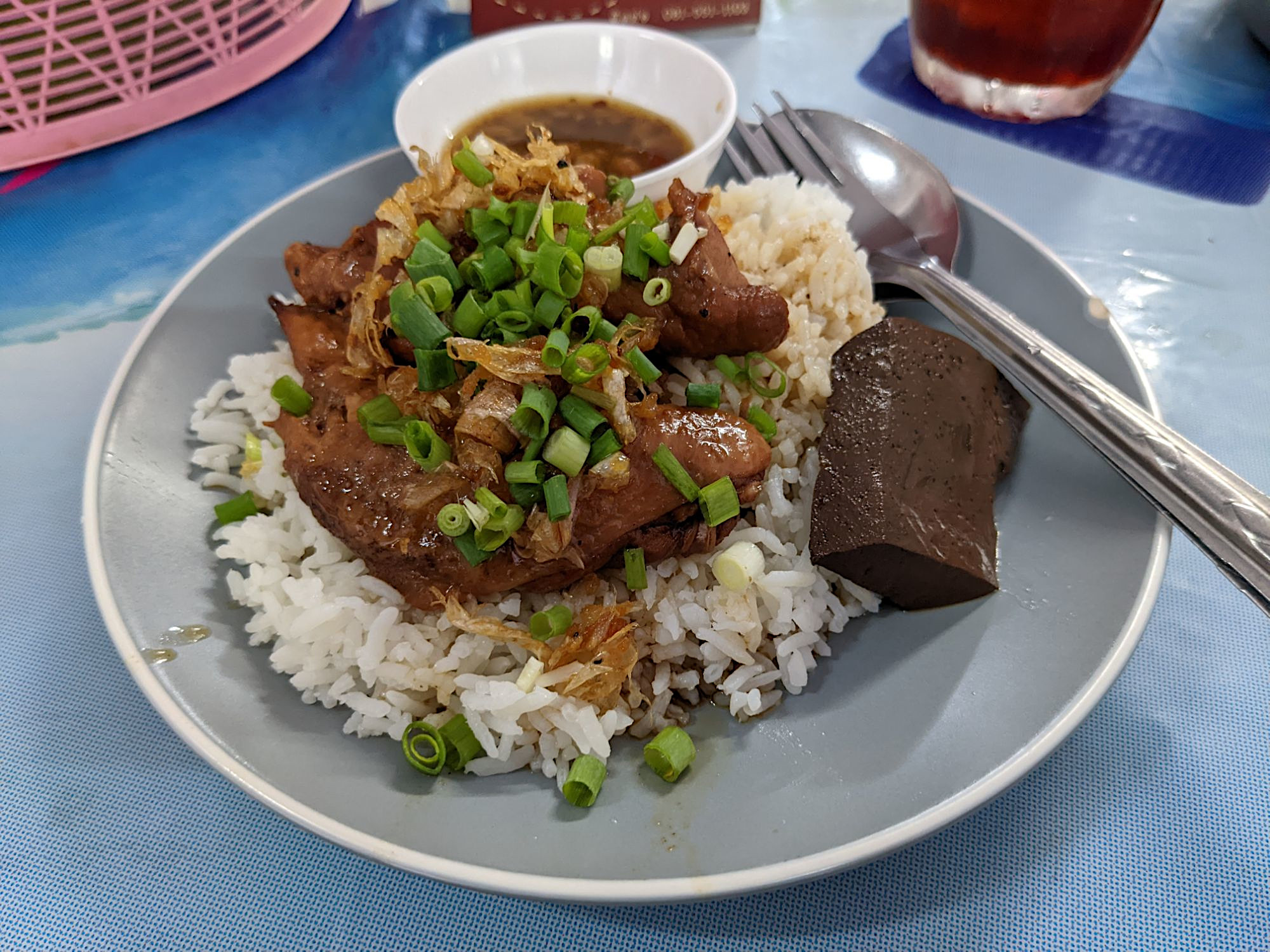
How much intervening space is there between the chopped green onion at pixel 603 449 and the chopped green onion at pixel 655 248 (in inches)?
20.7

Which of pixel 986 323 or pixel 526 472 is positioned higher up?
pixel 986 323

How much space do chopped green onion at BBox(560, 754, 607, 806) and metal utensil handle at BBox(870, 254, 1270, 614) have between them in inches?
50.0

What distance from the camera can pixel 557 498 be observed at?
5.90 ft

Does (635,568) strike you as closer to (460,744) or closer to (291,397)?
(460,744)

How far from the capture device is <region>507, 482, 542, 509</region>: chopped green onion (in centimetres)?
185

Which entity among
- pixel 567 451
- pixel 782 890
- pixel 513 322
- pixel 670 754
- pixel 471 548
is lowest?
pixel 782 890

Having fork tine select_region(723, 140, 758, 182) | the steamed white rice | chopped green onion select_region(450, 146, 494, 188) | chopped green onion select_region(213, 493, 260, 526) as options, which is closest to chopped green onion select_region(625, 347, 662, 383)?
the steamed white rice

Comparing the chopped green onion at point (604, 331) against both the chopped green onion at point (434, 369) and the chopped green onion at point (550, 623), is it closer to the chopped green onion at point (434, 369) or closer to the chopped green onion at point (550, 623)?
the chopped green onion at point (434, 369)

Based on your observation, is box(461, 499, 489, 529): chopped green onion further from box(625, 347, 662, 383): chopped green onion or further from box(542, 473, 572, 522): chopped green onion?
box(625, 347, 662, 383): chopped green onion

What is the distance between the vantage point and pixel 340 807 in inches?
62.4

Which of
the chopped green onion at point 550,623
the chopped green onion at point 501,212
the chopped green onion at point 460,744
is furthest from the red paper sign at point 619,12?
the chopped green onion at point 460,744

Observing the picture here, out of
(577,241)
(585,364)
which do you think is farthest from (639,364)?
(577,241)

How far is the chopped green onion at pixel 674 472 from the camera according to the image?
1899 millimetres

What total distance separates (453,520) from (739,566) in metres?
0.67
